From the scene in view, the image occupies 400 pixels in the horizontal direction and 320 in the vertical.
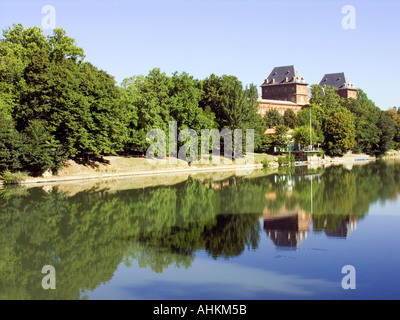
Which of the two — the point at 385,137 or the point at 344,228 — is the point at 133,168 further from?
the point at 385,137

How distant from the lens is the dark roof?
114 m

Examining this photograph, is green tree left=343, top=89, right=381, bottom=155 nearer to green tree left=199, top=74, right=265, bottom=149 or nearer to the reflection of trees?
green tree left=199, top=74, right=265, bottom=149

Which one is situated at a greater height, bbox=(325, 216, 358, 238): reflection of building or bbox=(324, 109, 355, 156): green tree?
bbox=(324, 109, 355, 156): green tree

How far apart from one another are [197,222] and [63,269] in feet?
26.9

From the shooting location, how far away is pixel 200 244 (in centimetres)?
1791

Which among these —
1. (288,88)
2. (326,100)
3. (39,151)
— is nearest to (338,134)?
(326,100)

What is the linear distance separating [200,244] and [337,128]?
6061 centimetres

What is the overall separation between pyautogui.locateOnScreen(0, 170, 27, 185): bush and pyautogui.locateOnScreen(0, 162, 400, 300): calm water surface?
15.2ft

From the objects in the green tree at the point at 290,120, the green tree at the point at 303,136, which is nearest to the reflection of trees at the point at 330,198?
the green tree at the point at 303,136

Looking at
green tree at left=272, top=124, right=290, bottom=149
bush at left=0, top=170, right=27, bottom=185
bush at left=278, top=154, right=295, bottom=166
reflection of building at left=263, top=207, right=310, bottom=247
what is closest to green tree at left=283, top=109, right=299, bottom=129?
green tree at left=272, top=124, right=290, bottom=149

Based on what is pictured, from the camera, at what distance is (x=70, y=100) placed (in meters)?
40.9

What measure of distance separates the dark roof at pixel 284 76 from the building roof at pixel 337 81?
16035 mm
